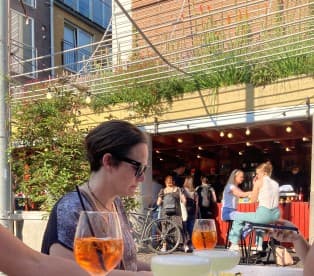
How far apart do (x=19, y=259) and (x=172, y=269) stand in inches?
14.8

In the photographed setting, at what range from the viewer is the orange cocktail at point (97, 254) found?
1.15 m

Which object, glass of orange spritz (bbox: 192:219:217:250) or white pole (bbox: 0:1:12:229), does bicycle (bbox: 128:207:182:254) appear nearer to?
white pole (bbox: 0:1:12:229)

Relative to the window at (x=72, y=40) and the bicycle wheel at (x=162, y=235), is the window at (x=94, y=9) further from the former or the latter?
the bicycle wheel at (x=162, y=235)

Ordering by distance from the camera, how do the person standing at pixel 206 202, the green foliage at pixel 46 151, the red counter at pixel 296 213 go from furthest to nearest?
the person standing at pixel 206 202 → the red counter at pixel 296 213 → the green foliage at pixel 46 151

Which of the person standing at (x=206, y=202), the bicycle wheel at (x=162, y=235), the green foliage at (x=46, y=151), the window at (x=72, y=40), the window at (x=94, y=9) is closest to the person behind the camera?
the green foliage at (x=46, y=151)

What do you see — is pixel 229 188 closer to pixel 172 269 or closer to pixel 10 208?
pixel 10 208

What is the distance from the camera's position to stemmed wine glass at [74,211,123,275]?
3.77 feet

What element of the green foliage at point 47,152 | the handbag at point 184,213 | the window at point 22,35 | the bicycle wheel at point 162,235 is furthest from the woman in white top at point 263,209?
the window at point 22,35

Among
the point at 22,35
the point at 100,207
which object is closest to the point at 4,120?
the point at 100,207

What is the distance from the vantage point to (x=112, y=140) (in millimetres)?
1869

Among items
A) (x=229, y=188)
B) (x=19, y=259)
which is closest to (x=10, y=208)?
(x=229, y=188)

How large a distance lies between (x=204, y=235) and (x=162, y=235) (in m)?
Answer: 6.29

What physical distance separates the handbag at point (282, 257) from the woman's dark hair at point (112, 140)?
202 inches

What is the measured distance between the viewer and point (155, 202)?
887 cm
